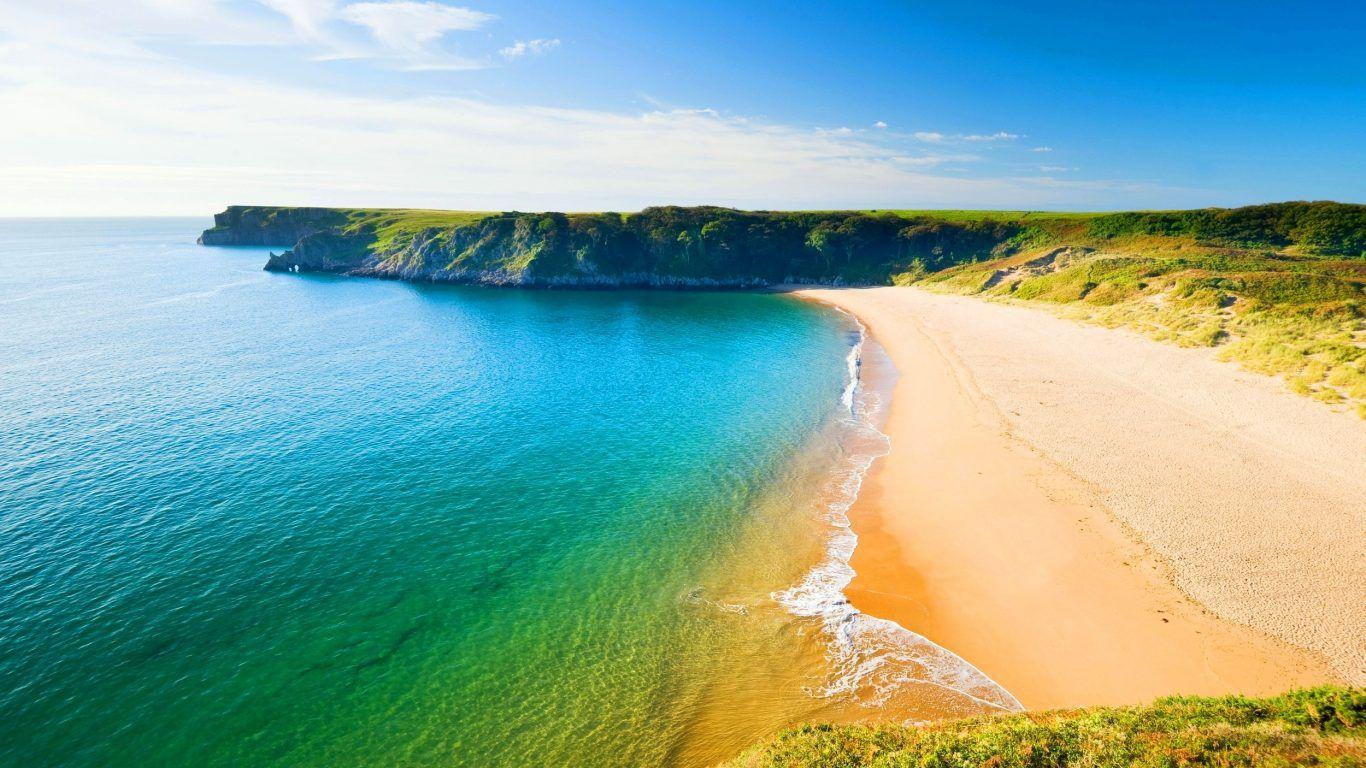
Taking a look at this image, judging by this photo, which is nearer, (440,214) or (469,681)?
(469,681)

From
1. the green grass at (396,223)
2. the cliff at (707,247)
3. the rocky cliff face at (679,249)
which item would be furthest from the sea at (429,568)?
the green grass at (396,223)

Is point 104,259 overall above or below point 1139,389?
above

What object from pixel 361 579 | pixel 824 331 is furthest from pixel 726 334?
pixel 361 579

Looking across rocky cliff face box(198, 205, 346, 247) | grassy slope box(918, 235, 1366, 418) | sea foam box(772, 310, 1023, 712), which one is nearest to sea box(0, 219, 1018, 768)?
sea foam box(772, 310, 1023, 712)

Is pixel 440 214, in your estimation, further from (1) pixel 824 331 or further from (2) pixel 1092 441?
(2) pixel 1092 441

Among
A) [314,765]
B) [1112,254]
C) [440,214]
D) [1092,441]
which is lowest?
[314,765]

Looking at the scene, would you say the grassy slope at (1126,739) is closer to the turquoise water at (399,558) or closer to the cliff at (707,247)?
the turquoise water at (399,558)
